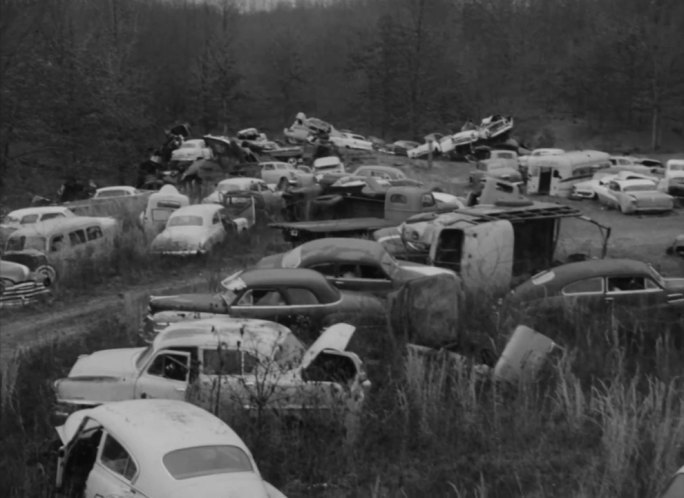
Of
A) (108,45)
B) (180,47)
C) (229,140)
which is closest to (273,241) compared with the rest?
(229,140)

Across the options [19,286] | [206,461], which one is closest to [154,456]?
[206,461]

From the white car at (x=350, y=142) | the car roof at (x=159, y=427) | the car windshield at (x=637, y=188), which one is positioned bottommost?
the white car at (x=350, y=142)

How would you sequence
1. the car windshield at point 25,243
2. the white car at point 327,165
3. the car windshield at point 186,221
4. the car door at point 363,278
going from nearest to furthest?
the car door at point 363,278
the car windshield at point 25,243
the car windshield at point 186,221
the white car at point 327,165

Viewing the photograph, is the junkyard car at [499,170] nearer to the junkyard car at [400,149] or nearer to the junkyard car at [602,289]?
the junkyard car at [400,149]

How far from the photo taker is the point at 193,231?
734 inches

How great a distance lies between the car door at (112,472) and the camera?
272 inches

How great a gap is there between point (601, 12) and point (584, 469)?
227 feet

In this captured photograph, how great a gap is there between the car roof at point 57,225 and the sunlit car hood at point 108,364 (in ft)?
28.0

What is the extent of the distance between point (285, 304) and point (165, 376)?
2816mm

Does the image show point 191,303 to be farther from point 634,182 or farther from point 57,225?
point 634,182

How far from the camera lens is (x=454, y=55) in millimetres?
68562

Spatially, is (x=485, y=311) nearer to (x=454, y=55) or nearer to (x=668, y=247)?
(x=668, y=247)

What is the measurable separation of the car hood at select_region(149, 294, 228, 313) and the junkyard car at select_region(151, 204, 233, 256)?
5.42m

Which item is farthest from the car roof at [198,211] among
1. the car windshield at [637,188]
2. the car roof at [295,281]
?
the car windshield at [637,188]
